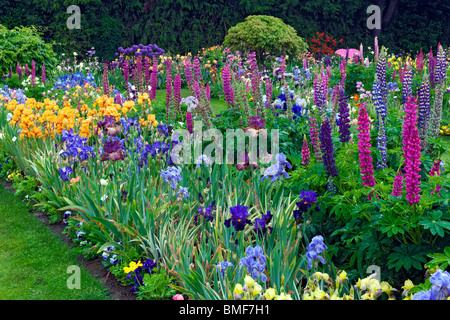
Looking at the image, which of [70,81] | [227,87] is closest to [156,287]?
[227,87]

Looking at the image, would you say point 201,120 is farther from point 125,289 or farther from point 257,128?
point 125,289

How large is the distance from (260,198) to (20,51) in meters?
8.22

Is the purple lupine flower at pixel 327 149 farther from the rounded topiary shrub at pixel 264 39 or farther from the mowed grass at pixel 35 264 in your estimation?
the rounded topiary shrub at pixel 264 39

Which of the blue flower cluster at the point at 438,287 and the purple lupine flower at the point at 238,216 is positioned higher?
the purple lupine flower at the point at 238,216

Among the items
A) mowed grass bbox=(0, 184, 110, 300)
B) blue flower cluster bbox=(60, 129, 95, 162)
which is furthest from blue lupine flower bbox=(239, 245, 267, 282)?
blue flower cluster bbox=(60, 129, 95, 162)

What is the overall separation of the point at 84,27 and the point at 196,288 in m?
13.1

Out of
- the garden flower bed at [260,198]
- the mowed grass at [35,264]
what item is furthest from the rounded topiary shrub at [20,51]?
the mowed grass at [35,264]

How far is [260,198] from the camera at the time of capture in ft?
12.9

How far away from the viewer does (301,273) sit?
10.1 feet

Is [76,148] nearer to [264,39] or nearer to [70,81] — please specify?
[70,81]

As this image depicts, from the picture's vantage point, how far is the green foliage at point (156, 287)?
3.08 metres

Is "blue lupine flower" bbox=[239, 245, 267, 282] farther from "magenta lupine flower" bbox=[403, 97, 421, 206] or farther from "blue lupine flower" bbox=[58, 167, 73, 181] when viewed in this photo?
"blue lupine flower" bbox=[58, 167, 73, 181]

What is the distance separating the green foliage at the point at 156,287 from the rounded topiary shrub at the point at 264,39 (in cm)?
860

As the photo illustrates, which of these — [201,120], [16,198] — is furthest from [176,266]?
[16,198]
